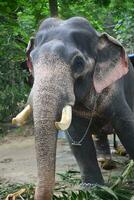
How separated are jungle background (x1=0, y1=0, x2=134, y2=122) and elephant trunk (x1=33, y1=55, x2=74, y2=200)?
322cm

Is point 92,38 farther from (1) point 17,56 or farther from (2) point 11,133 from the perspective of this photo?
(2) point 11,133

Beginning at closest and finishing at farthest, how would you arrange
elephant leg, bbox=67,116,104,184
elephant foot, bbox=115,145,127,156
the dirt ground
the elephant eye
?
the elephant eye, elephant leg, bbox=67,116,104,184, the dirt ground, elephant foot, bbox=115,145,127,156

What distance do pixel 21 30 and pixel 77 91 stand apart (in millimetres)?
4945

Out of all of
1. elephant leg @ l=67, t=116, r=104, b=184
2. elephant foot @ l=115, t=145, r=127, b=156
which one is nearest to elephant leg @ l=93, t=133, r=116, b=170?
elephant foot @ l=115, t=145, r=127, b=156

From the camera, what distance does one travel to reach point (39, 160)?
10.9 feet

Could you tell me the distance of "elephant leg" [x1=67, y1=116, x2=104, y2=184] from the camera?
15.1 feet

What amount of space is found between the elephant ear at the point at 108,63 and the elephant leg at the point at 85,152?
54cm

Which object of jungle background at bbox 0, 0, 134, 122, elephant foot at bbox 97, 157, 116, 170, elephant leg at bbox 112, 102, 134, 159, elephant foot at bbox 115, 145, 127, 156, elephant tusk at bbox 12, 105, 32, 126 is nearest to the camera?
elephant tusk at bbox 12, 105, 32, 126

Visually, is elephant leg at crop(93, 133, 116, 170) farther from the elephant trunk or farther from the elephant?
the elephant trunk

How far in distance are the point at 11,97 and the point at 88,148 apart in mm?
2499

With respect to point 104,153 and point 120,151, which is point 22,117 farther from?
point 120,151

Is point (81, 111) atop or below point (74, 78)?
below

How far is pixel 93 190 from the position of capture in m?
4.28

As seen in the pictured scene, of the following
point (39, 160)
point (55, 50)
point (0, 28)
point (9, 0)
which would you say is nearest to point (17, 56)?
point (0, 28)
